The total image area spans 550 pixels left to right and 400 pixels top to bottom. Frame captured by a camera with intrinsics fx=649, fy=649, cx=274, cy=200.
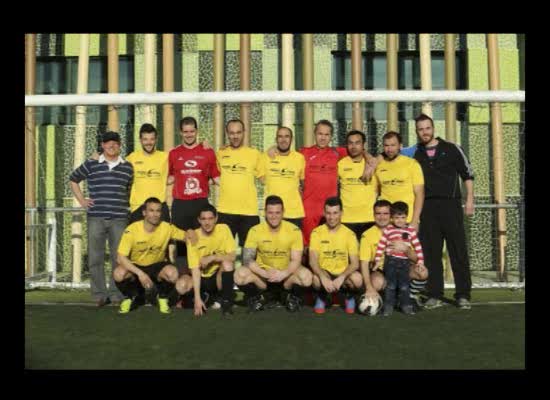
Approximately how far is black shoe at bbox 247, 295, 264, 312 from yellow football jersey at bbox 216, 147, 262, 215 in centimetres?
76

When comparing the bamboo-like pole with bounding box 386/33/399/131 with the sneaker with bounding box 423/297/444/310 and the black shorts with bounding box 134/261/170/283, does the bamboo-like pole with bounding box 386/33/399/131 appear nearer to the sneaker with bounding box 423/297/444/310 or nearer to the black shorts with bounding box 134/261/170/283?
the sneaker with bounding box 423/297/444/310

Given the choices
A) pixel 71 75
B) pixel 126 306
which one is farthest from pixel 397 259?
pixel 71 75

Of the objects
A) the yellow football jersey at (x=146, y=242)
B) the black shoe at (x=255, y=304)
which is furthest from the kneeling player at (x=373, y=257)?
the yellow football jersey at (x=146, y=242)

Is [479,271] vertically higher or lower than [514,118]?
lower

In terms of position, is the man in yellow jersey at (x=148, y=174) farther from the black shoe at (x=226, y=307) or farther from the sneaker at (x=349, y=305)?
the sneaker at (x=349, y=305)

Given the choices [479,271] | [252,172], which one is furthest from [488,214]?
[252,172]

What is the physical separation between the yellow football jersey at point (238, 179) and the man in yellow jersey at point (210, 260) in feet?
0.80

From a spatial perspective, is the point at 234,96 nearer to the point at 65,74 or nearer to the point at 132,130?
the point at 132,130

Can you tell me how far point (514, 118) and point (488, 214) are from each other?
1.51 metres

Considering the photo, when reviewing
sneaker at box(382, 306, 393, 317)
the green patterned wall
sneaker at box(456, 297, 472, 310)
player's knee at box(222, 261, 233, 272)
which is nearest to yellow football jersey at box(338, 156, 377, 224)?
sneaker at box(382, 306, 393, 317)

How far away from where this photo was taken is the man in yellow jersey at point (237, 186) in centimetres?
561

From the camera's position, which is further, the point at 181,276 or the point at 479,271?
the point at 479,271

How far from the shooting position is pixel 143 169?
5.72 m

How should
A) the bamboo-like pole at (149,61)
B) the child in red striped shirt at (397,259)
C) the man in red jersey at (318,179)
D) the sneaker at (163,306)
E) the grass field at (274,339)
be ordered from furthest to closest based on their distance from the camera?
1. the bamboo-like pole at (149,61)
2. the man in red jersey at (318,179)
3. the sneaker at (163,306)
4. the child in red striped shirt at (397,259)
5. the grass field at (274,339)
